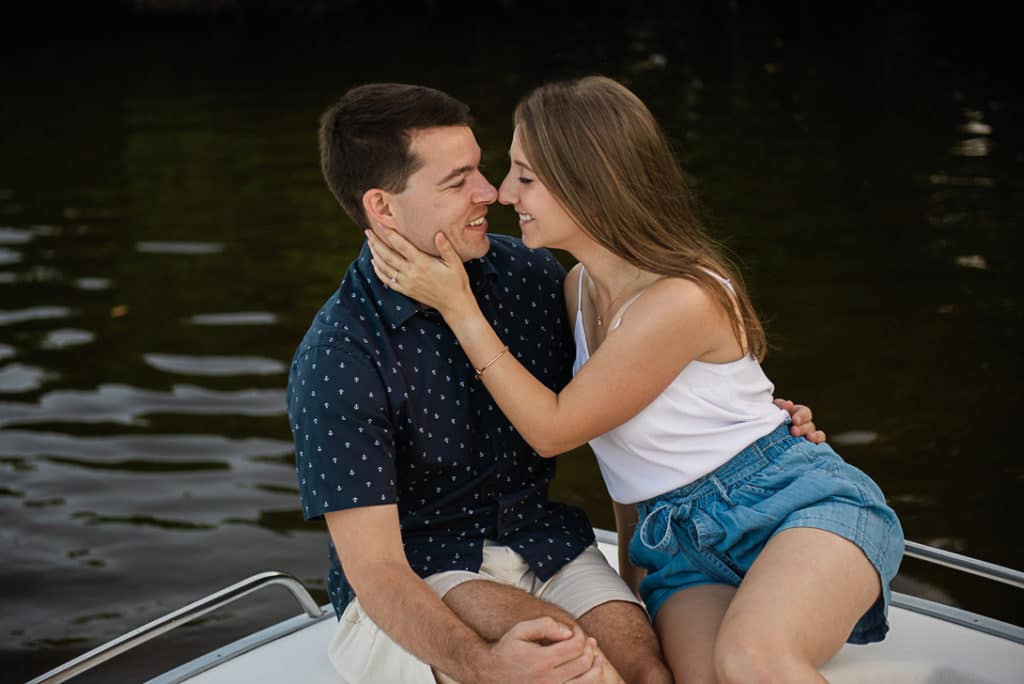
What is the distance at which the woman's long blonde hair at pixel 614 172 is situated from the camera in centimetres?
280

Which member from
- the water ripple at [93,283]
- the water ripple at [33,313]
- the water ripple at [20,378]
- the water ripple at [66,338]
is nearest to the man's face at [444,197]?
the water ripple at [20,378]

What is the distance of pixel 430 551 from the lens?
9.36ft

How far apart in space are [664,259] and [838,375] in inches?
191

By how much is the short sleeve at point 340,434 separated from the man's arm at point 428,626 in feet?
0.16

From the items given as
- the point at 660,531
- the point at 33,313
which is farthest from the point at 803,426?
the point at 33,313

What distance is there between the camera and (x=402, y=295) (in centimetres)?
285

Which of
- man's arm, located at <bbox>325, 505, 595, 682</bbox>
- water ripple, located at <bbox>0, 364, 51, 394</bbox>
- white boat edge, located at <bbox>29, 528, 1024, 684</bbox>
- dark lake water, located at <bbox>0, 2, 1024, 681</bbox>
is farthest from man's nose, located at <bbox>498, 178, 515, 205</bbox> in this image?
water ripple, located at <bbox>0, 364, 51, 394</bbox>

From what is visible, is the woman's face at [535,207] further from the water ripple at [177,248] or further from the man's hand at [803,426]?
the water ripple at [177,248]

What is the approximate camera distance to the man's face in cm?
298

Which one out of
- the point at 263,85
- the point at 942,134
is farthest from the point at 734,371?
the point at 263,85

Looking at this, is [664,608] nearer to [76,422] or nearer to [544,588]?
[544,588]

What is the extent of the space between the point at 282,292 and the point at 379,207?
20.7 ft

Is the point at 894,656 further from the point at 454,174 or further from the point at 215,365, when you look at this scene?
the point at 215,365

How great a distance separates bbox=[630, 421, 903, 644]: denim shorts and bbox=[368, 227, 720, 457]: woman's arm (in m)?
0.25
